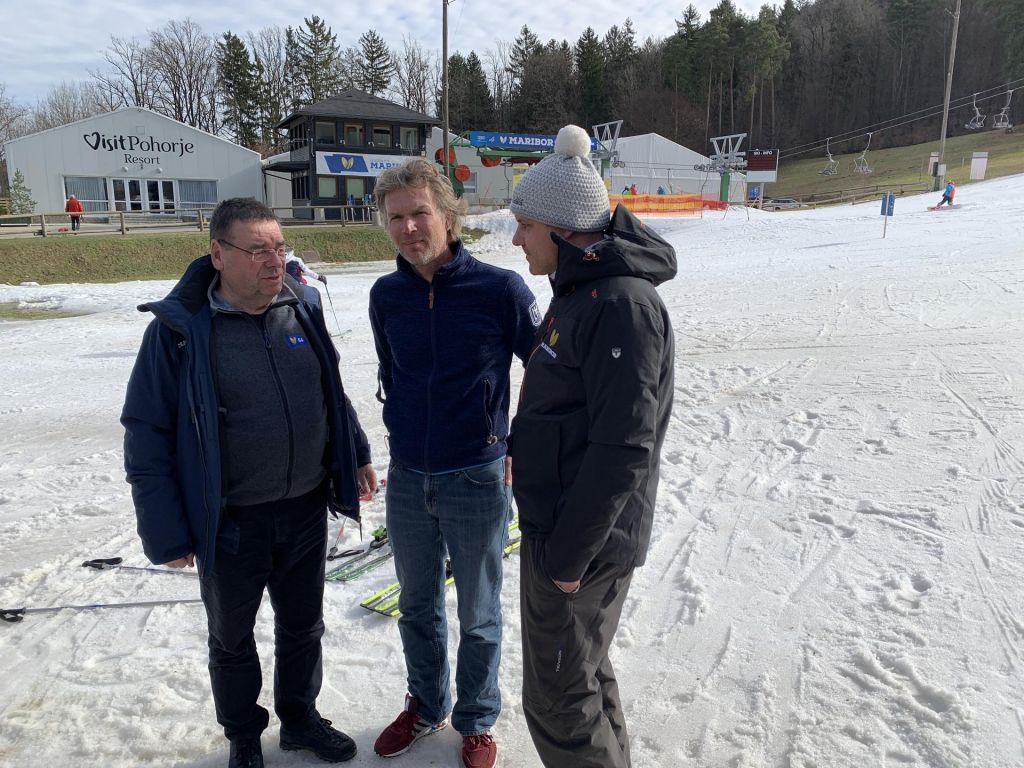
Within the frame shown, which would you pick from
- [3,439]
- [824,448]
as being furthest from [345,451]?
[3,439]

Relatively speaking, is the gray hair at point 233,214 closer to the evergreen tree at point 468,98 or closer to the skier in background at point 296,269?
the skier in background at point 296,269

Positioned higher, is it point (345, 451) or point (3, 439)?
point (345, 451)

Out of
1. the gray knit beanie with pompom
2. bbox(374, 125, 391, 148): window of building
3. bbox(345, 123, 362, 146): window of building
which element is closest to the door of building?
bbox(345, 123, 362, 146): window of building

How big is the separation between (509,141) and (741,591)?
31737mm

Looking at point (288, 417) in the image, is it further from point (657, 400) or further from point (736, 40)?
point (736, 40)

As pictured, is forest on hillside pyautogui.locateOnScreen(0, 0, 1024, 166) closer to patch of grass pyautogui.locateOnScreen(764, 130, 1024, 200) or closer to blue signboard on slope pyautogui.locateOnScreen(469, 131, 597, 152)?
patch of grass pyautogui.locateOnScreen(764, 130, 1024, 200)

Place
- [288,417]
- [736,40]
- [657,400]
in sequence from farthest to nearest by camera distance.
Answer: [736,40]
[288,417]
[657,400]

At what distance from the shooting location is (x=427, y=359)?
256cm

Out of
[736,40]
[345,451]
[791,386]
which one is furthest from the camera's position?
[736,40]

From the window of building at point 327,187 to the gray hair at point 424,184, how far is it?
119 ft

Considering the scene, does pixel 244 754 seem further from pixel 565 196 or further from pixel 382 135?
pixel 382 135

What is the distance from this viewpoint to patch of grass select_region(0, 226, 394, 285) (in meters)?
20.2

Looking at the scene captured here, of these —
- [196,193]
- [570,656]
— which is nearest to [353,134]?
[196,193]

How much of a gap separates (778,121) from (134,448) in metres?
81.0
